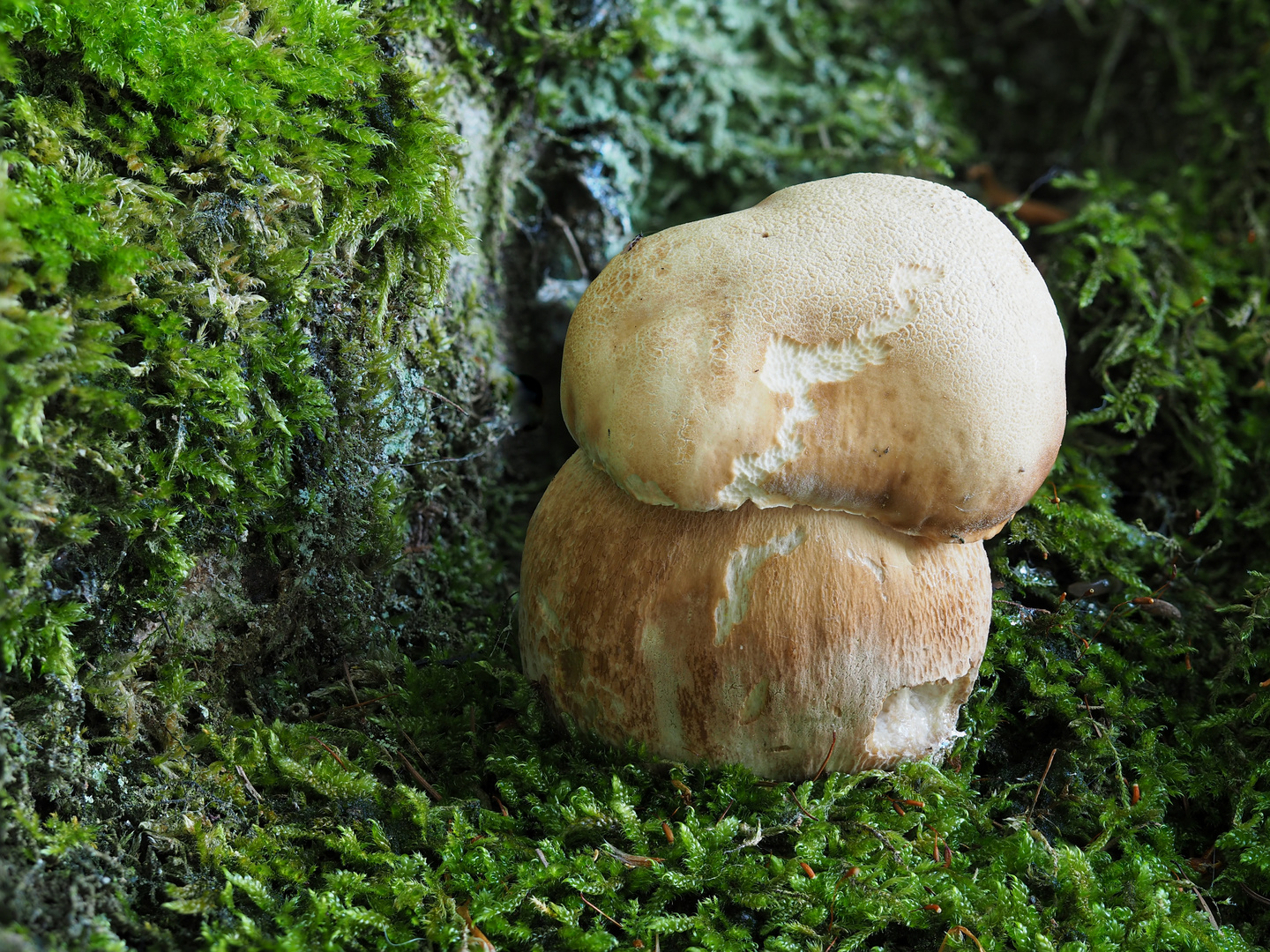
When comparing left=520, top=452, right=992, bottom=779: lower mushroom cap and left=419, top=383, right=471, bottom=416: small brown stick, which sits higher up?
left=419, top=383, right=471, bottom=416: small brown stick

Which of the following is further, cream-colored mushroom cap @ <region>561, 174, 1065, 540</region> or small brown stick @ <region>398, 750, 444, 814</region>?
small brown stick @ <region>398, 750, 444, 814</region>

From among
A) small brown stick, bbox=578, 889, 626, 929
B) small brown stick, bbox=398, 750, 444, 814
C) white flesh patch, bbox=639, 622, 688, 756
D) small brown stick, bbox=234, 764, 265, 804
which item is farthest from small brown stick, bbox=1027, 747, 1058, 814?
small brown stick, bbox=234, 764, 265, 804

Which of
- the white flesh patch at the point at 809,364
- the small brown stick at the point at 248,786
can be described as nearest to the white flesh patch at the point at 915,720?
A: the white flesh patch at the point at 809,364

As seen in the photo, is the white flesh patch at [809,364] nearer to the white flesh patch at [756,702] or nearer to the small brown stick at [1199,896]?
the white flesh patch at [756,702]

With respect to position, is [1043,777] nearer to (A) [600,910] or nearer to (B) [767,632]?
(B) [767,632]

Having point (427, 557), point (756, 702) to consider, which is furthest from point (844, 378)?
point (427, 557)

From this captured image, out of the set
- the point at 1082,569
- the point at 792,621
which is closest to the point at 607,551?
the point at 792,621

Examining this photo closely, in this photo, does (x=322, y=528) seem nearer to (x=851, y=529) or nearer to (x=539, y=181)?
(x=851, y=529)

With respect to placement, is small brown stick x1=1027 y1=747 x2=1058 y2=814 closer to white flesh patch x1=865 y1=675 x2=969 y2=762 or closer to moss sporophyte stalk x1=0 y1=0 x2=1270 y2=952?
moss sporophyte stalk x1=0 y1=0 x2=1270 y2=952
